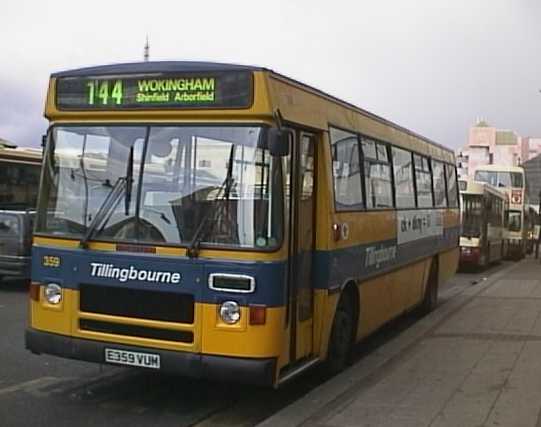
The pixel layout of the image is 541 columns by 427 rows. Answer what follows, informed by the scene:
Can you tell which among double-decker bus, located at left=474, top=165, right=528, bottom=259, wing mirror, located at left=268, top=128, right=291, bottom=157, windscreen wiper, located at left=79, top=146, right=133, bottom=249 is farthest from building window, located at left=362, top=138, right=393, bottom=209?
double-decker bus, located at left=474, top=165, right=528, bottom=259

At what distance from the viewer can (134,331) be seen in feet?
23.1

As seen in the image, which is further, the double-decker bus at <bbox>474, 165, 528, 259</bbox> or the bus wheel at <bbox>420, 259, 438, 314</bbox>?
the double-decker bus at <bbox>474, 165, 528, 259</bbox>

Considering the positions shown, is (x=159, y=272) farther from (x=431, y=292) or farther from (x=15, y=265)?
(x=15, y=265)

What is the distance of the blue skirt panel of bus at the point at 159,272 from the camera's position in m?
6.76

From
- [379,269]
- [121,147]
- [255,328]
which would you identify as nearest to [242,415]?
[255,328]

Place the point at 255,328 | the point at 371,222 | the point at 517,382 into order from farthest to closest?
the point at 371,222
the point at 517,382
the point at 255,328

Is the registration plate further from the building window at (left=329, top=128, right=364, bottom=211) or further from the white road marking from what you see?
the building window at (left=329, top=128, right=364, bottom=211)

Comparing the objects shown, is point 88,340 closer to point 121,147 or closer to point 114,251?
point 114,251

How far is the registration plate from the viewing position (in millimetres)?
6918

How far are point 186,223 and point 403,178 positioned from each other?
541 cm

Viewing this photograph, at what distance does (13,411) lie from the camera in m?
7.08

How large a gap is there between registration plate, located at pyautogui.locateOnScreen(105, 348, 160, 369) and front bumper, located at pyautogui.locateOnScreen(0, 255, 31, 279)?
961cm

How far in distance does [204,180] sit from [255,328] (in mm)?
1311

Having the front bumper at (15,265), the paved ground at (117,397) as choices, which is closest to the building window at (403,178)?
the paved ground at (117,397)
